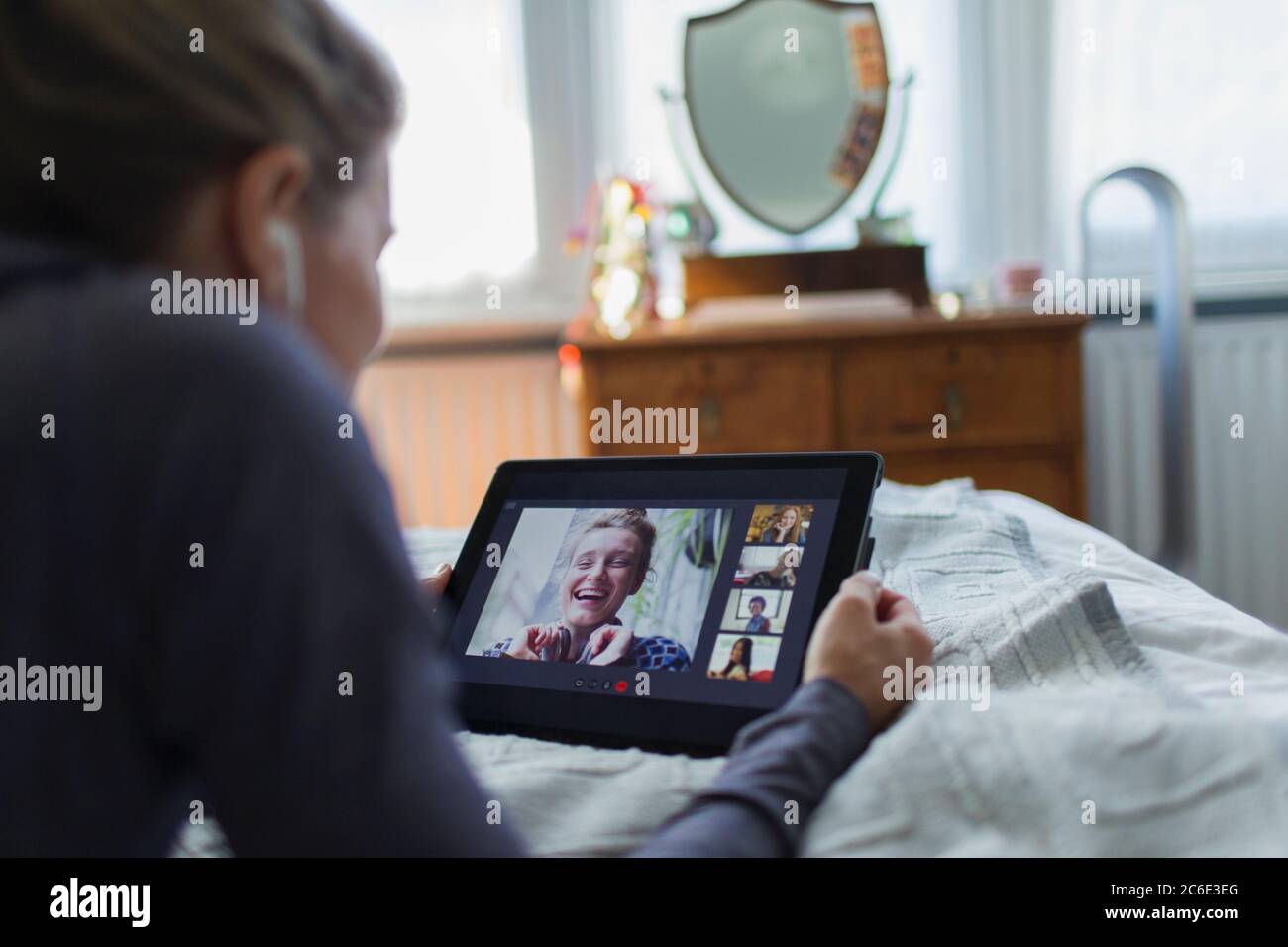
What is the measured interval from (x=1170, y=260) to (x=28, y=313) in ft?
6.83

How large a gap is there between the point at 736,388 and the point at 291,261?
65.6 inches

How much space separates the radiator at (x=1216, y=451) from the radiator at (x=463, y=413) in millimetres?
1211

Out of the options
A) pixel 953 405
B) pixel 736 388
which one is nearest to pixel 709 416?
pixel 736 388

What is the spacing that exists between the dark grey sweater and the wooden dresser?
1.71m

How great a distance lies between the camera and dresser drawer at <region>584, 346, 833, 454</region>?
2.09 meters

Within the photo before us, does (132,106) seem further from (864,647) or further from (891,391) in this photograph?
(891,391)

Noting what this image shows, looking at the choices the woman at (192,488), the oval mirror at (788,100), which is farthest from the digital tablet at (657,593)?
the oval mirror at (788,100)

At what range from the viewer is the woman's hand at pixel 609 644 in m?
0.65

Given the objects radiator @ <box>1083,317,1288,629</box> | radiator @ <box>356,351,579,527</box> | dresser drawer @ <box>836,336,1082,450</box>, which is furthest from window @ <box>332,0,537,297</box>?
radiator @ <box>1083,317,1288,629</box>

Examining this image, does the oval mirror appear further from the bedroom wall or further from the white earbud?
the white earbud

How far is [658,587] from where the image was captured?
663 mm

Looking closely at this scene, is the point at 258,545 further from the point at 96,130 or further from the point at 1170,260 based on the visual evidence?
the point at 1170,260

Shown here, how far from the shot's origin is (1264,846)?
0.45 metres
